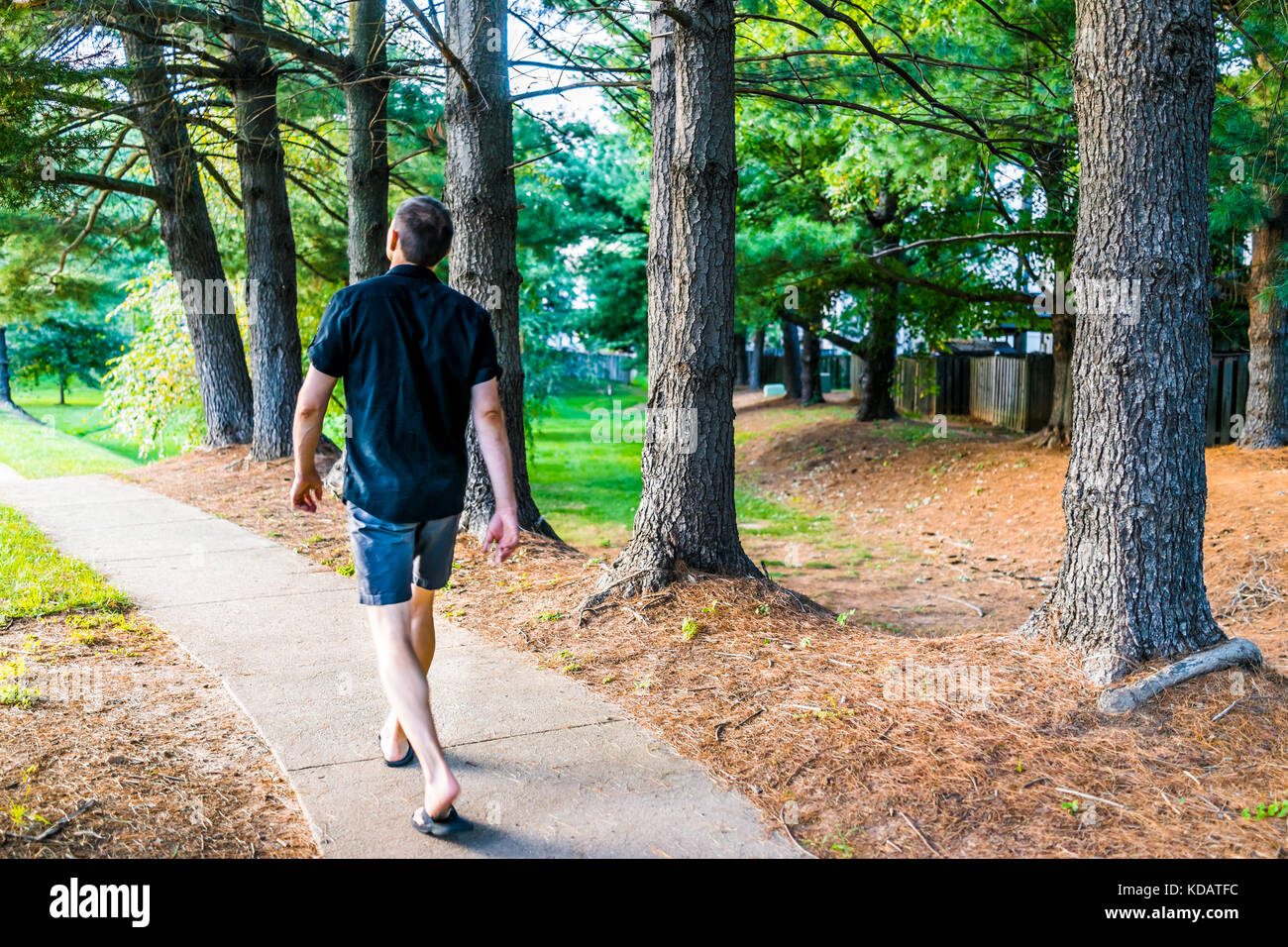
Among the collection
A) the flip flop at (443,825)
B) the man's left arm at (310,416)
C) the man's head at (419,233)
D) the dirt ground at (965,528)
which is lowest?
the dirt ground at (965,528)

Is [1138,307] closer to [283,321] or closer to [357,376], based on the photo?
[357,376]

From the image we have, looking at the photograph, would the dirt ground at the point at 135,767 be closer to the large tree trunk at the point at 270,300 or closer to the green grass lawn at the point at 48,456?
the large tree trunk at the point at 270,300

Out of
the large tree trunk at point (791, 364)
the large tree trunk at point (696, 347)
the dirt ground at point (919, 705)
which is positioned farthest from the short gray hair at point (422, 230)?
the large tree trunk at point (791, 364)

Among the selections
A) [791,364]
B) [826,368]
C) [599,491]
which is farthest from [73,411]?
[599,491]

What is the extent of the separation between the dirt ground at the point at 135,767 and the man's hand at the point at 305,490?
1021 millimetres

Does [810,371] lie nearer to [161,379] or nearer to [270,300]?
[161,379]

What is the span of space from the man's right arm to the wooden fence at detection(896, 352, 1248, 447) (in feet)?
43.4

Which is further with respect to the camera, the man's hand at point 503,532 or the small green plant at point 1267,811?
the man's hand at point 503,532

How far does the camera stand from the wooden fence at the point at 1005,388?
46.6 ft

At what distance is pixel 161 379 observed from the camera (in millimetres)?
15953

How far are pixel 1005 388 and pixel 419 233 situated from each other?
60.8 ft

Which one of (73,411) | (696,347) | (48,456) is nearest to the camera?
(696,347)

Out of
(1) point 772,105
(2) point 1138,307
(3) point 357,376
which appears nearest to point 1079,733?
(2) point 1138,307

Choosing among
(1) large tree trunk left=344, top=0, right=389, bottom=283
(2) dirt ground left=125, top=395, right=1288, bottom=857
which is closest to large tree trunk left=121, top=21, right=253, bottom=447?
(1) large tree trunk left=344, top=0, right=389, bottom=283
